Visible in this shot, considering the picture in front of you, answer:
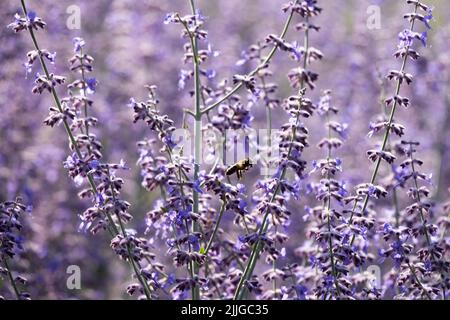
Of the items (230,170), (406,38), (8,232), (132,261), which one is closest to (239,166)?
(230,170)

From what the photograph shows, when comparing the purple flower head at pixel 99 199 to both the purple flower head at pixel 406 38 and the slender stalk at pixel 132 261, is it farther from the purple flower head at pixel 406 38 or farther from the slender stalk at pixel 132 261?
the purple flower head at pixel 406 38

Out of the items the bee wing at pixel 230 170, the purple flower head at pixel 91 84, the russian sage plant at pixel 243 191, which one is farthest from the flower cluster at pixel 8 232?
the bee wing at pixel 230 170

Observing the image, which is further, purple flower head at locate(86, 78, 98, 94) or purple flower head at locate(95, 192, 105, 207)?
purple flower head at locate(86, 78, 98, 94)

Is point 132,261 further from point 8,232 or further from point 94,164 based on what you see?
point 8,232

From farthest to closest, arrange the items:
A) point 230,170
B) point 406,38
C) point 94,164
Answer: point 230,170 < point 406,38 < point 94,164

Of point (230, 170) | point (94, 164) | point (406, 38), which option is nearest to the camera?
point (94, 164)

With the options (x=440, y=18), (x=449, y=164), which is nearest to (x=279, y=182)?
(x=449, y=164)

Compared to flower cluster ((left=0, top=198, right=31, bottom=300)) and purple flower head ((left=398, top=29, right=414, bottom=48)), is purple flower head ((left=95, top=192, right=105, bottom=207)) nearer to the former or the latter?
flower cluster ((left=0, top=198, right=31, bottom=300))

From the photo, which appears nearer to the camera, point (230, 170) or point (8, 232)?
point (8, 232)

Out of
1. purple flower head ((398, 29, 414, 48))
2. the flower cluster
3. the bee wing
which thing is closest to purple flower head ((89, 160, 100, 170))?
the flower cluster
